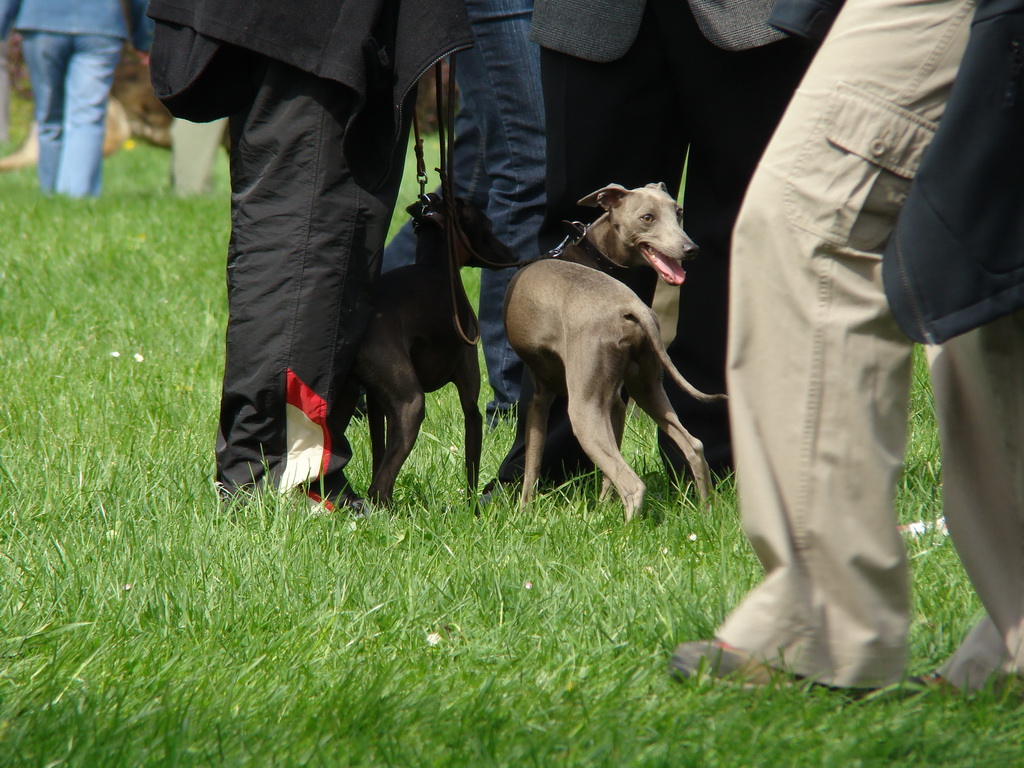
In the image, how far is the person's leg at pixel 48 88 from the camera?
980 cm

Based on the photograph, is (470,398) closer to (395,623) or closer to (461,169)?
(395,623)

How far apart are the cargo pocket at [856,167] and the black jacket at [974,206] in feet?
0.26

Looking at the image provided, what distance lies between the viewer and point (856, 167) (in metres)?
1.86

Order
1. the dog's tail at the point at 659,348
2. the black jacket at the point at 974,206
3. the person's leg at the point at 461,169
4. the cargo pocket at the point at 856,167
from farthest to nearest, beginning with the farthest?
the person's leg at the point at 461,169 < the dog's tail at the point at 659,348 < the cargo pocket at the point at 856,167 < the black jacket at the point at 974,206

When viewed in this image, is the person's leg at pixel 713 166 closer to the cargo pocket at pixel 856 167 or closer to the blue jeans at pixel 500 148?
the blue jeans at pixel 500 148

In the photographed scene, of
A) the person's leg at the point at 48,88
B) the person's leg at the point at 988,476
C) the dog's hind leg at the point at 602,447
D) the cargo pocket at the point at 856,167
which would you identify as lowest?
the person's leg at the point at 48,88

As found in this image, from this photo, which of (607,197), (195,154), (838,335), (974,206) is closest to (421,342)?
(607,197)

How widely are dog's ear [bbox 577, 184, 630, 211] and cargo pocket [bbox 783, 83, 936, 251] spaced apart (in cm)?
145

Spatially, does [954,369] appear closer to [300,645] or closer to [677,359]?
[300,645]

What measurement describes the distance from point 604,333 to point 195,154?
9.58m

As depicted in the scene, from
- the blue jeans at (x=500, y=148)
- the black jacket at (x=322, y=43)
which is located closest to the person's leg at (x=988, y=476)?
the black jacket at (x=322, y=43)

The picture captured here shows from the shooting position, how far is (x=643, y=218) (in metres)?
3.31

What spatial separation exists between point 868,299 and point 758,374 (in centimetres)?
21

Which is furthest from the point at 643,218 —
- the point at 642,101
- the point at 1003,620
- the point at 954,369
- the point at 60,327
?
the point at 60,327
